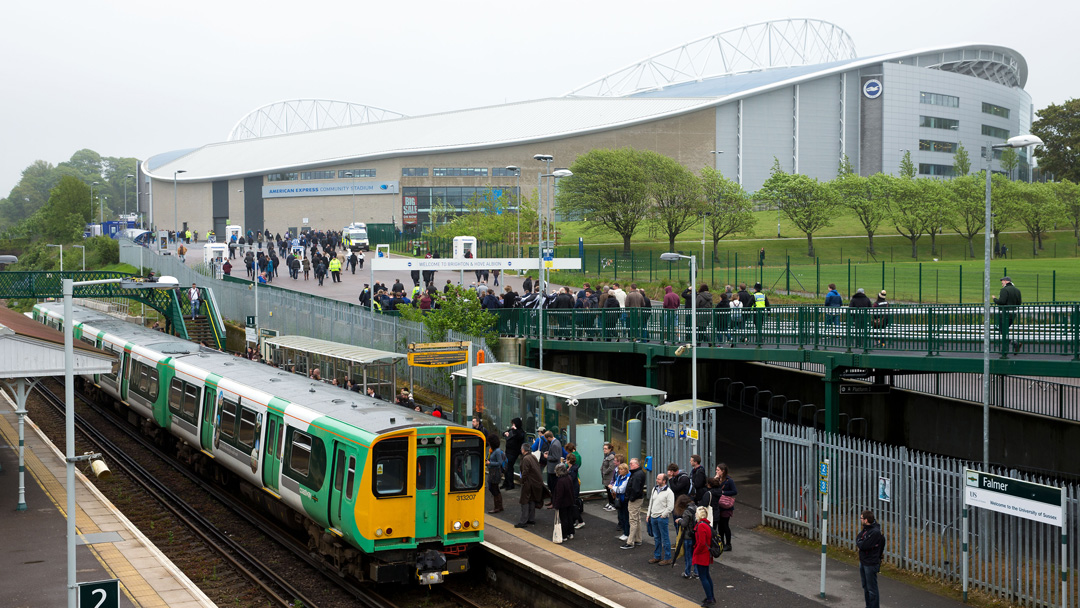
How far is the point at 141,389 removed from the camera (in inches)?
1059

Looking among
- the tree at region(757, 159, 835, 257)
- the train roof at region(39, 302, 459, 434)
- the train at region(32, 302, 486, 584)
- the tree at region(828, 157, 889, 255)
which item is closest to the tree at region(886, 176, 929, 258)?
the tree at region(828, 157, 889, 255)

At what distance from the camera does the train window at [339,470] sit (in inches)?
596

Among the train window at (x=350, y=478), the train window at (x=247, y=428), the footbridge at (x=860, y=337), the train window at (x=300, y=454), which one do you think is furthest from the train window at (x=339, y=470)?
the footbridge at (x=860, y=337)

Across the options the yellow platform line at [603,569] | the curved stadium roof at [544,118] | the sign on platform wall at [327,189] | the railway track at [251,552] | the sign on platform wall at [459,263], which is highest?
the curved stadium roof at [544,118]

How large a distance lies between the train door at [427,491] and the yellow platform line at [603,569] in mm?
2369

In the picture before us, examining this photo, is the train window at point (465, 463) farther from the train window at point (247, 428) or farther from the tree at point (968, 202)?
the tree at point (968, 202)

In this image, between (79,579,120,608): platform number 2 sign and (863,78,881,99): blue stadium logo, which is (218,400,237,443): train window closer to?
(79,579,120,608): platform number 2 sign

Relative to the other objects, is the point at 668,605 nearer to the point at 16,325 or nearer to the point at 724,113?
the point at 16,325

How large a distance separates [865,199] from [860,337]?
53.3 m

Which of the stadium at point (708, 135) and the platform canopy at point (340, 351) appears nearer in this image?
the platform canopy at point (340, 351)

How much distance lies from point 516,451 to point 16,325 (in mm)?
14147

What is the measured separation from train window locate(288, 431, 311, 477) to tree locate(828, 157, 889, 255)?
5672 cm

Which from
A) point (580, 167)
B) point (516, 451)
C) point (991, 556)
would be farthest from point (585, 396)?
point (580, 167)

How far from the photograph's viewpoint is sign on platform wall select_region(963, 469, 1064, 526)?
42.2ft
